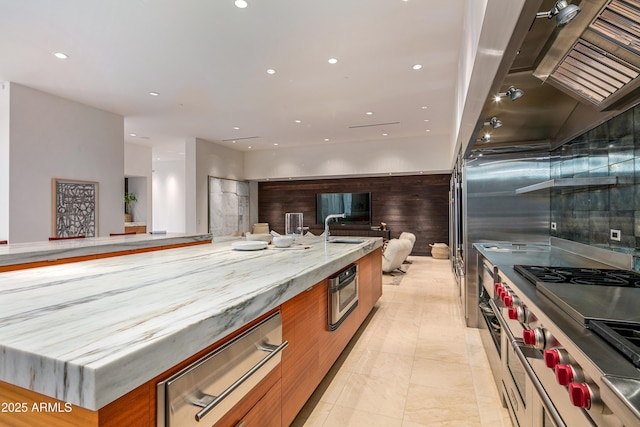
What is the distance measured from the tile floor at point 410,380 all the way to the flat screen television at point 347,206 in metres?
5.51

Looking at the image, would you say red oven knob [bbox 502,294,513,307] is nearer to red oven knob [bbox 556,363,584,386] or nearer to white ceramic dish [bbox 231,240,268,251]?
red oven knob [bbox 556,363,584,386]

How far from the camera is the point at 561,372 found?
2.60ft

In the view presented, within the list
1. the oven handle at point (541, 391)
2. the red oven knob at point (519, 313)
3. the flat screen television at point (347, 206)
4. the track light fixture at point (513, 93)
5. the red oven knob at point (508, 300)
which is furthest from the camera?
the flat screen television at point (347, 206)

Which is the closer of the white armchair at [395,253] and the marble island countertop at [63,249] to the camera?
the marble island countertop at [63,249]

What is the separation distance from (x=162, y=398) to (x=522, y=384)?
4.52ft

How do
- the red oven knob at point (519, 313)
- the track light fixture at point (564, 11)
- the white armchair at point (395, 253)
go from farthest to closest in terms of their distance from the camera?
the white armchair at point (395, 253) → the red oven knob at point (519, 313) → the track light fixture at point (564, 11)

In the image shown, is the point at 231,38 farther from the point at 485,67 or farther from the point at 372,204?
the point at 372,204

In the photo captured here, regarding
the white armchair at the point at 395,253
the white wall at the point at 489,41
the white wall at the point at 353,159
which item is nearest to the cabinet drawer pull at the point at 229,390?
the white wall at the point at 489,41

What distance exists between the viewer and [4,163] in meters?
4.55

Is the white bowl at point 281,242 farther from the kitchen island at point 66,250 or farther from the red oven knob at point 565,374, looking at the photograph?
the red oven knob at point 565,374

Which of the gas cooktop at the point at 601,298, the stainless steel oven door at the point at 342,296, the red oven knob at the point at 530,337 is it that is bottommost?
the stainless steel oven door at the point at 342,296

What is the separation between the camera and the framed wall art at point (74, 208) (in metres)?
5.10

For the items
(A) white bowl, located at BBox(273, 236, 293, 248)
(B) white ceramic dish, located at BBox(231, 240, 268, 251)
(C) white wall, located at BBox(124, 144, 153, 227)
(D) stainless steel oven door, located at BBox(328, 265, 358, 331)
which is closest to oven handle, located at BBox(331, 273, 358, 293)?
(D) stainless steel oven door, located at BBox(328, 265, 358, 331)

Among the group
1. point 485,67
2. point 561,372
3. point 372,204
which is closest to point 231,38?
point 485,67
